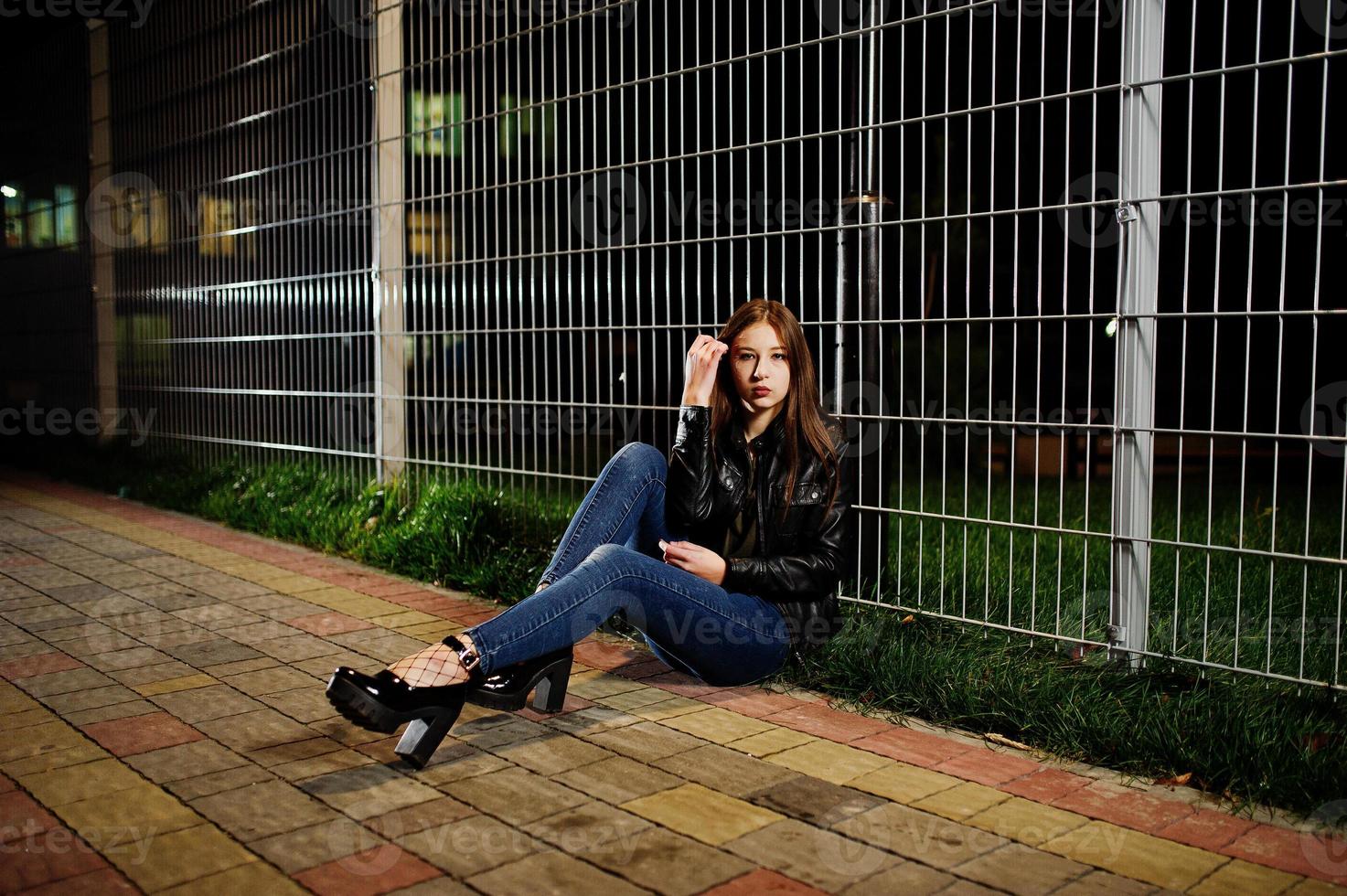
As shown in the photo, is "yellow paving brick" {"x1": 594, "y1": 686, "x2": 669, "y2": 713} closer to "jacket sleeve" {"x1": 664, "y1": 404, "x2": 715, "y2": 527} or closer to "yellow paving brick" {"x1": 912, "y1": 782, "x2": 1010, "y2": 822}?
"jacket sleeve" {"x1": 664, "y1": 404, "x2": 715, "y2": 527}

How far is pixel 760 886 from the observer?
7.94ft

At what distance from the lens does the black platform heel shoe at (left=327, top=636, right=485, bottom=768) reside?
2889 millimetres

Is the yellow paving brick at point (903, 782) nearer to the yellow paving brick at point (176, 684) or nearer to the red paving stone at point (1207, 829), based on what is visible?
the red paving stone at point (1207, 829)

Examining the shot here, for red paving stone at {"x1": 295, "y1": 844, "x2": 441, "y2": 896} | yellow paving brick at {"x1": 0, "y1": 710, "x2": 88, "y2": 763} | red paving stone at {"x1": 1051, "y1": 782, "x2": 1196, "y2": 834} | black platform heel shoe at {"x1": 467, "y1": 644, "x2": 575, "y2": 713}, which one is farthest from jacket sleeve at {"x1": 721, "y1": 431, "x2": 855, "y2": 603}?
yellow paving brick at {"x1": 0, "y1": 710, "x2": 88, "y2": 763}

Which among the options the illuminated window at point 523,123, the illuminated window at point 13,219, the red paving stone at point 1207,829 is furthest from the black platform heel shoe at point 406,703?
the illuminated window at point 13,219

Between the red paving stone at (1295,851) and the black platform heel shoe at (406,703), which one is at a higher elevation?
the black platform heel shoe at (406,703)

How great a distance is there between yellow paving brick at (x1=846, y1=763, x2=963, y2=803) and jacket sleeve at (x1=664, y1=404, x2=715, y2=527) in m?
1.05

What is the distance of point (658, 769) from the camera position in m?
3.11

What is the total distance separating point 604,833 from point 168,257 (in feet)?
26.5

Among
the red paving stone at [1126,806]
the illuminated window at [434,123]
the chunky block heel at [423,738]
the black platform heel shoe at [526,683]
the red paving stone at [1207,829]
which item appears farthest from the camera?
the illuminated window at [434,123]

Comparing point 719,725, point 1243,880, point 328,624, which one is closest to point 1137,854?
point 1243,880

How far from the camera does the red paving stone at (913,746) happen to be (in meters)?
3.23

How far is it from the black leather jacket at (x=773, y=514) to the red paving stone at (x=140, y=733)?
1661mm

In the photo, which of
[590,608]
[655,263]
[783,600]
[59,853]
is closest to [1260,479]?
[655,263]
